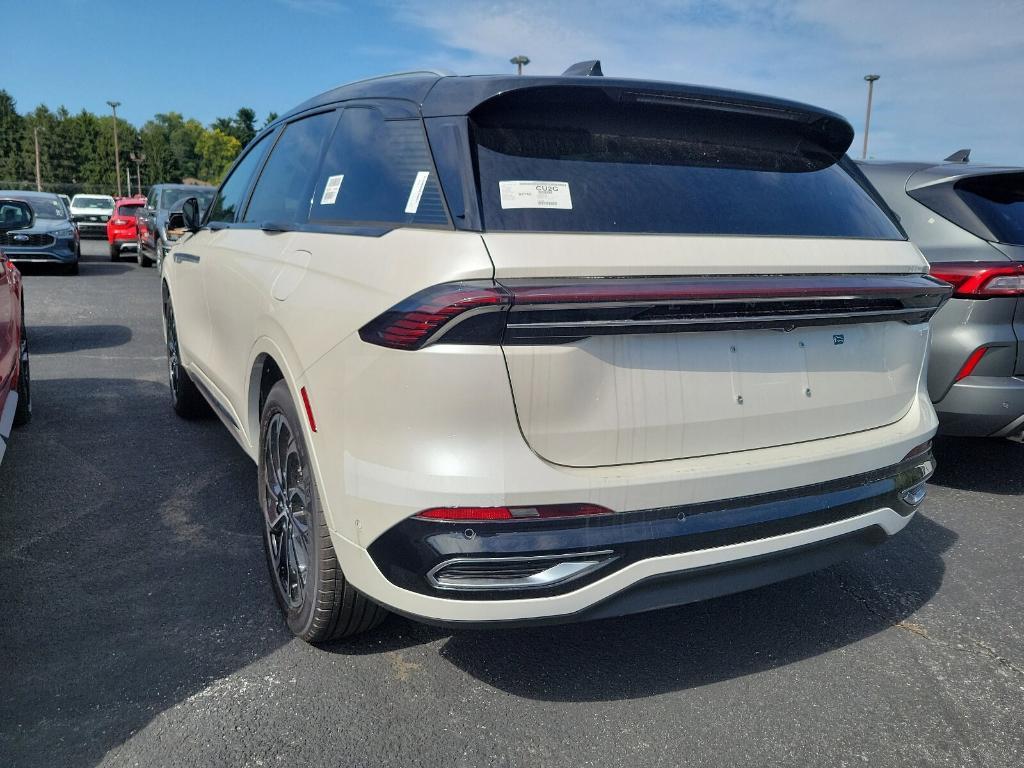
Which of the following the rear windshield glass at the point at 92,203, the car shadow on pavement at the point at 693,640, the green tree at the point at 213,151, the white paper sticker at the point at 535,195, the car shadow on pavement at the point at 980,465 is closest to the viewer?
the white paper sticker at the point at 535,195

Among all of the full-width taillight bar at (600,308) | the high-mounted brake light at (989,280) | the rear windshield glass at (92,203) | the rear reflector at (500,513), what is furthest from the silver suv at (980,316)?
the rear windshield glass at (92,203)

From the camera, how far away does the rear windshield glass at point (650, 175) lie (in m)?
2.20

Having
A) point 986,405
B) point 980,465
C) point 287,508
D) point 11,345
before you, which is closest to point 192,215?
point 11,345

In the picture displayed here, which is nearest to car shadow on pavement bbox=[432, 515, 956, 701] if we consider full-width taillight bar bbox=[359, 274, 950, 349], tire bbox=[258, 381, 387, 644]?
tire bbox=[258, 381, 387, 644]

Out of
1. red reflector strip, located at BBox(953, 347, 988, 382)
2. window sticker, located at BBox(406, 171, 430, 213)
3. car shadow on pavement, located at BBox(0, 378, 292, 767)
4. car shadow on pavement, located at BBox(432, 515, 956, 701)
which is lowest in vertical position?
car shadow on pavement, located at BBox(0, 378, 292, 767)

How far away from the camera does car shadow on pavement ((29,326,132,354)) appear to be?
8477 millimetres

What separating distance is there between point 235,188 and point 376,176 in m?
2.16

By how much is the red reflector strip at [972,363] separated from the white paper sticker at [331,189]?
304 centimetres

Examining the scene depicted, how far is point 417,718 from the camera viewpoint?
2.44 m

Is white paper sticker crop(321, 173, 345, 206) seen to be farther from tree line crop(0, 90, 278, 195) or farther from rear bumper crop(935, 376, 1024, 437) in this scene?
tree line crop(0, 90, 278, 195)

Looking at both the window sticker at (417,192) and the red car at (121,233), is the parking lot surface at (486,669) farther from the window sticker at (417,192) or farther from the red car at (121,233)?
the red car at (121,233)

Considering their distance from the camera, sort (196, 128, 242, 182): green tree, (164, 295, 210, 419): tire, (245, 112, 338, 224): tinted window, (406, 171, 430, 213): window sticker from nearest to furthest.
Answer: (406, 171, 430, 213): window sticker < (245, 112, 338, 224): tinted window < (164, 295, 210, 419): tire < (196, 128, 242, 182): green tree

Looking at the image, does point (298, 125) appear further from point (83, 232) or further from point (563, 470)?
point (83, 232)

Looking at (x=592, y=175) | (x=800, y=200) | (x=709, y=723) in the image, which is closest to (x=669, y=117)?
(x=592, y=175)
